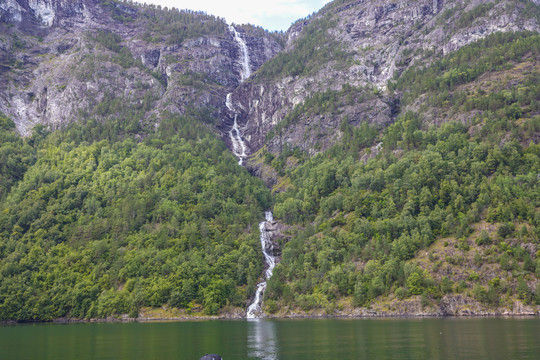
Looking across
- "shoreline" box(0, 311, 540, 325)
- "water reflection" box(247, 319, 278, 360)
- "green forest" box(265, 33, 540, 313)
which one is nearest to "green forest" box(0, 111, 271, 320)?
"shoreline" box(0, 311, 540, 325)

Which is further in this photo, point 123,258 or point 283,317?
point 123,258

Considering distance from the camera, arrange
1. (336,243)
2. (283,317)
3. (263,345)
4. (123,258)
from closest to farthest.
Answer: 1. (263,345)
2. (283,317)
3. (336,243)
4. (123,258)

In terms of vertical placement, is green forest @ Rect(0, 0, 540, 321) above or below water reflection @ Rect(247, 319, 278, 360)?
above

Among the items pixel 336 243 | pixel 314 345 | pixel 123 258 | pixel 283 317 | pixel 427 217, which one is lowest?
pixel 283 317

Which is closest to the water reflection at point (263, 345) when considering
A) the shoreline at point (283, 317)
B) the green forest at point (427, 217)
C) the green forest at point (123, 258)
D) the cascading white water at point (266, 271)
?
the shoreline at point (283, 317)

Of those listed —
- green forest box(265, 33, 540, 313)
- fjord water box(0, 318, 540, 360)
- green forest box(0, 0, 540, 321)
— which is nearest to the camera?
fjord water box(0, 318, 540, 360)

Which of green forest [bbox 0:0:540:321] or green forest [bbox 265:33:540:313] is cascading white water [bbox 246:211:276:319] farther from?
green forest [bbox 265:33:540:313]

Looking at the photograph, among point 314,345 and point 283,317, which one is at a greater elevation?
point 314,345

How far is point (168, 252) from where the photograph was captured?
17012 cm

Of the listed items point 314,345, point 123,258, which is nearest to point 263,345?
point 314,345

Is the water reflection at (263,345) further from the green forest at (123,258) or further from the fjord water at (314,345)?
the green forest at (123,258)

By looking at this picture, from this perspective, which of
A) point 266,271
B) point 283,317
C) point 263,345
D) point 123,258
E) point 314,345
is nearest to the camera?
point 314,345

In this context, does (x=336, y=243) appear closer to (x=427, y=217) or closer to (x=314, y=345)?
(x=427, y=217)

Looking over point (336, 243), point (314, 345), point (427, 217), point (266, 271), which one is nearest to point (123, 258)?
point (266, 271)
